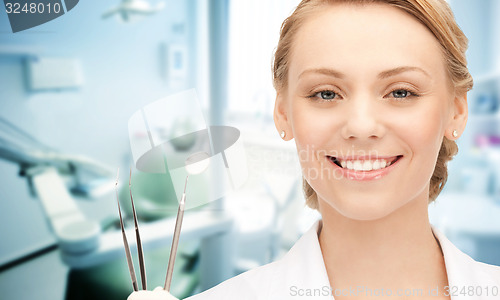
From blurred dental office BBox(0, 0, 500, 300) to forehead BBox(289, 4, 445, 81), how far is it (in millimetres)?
466

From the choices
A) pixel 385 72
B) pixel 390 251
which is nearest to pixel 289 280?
pixel 390 251

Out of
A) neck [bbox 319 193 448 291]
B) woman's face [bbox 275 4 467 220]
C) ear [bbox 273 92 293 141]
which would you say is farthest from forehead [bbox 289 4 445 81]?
neck [bbox 319 193 448 291]

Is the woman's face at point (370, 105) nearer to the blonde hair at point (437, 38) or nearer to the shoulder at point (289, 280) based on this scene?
the blonde hair at point (437, 38)

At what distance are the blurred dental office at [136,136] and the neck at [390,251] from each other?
382 mm

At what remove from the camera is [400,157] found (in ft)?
2.62

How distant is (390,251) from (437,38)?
0.38 meters

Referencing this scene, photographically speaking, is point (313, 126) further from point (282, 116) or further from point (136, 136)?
point (136, 136)

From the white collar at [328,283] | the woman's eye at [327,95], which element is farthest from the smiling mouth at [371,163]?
the white collar at [328,283]

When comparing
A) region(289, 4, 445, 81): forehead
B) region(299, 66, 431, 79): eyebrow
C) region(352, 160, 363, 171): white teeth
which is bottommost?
region(352, 160, 363, 171): white teeth

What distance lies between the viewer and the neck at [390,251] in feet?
2.86

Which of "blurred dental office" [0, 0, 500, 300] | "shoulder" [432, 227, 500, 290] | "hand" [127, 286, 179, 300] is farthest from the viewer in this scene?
"blurred dental office" [0, 0, 500, 300]

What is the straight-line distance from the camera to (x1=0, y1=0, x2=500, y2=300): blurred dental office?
133cm

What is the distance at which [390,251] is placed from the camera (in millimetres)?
877

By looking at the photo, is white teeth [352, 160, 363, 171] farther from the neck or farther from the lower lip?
the neck
